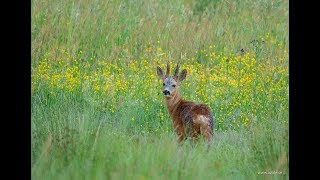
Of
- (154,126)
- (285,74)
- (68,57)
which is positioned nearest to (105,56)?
(68,57)

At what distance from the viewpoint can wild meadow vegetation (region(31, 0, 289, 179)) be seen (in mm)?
9266

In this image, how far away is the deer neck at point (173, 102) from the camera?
415 inches

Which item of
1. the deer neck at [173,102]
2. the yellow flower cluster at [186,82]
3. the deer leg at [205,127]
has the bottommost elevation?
the deer leg at [205,127]

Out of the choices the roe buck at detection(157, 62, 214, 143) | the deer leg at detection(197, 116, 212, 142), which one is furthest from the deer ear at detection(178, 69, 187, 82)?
the deer leg at detection(197, 116, 212, 142)

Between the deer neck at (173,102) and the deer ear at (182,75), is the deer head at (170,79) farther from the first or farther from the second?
the deer neck at (173,102)

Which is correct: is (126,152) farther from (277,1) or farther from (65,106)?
(277,1)

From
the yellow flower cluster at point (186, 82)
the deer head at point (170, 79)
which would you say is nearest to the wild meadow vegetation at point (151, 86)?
the yellow flower cluster at point (186, 82)

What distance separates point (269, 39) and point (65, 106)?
8.81 feet

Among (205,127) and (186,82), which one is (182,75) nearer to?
(186,82)

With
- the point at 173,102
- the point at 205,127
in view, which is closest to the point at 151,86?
the point at 173,102

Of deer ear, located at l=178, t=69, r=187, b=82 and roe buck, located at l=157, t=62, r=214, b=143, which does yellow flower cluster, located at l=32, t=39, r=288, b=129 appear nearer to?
roe buck, located at l=157, t=62, r=214, b=143

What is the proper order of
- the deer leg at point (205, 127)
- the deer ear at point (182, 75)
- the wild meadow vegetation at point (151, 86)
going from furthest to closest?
1. the deer ear at point (182, 75)
2. the deer leg at point (205, 127)
3. the wild meadow vegetation at point (151, 86)

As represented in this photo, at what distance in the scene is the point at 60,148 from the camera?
934 cm

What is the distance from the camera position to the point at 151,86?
10766mm
